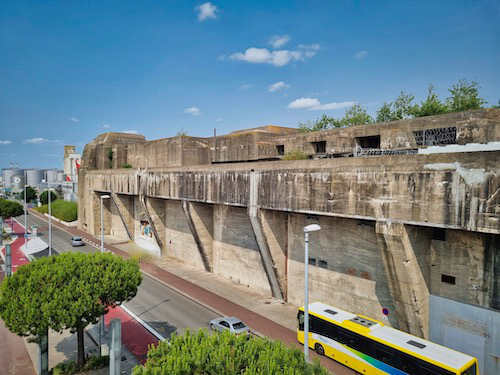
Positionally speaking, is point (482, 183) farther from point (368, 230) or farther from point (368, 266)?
point (368, 266)

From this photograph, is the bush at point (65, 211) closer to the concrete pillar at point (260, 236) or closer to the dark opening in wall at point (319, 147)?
the concrete pillar at point (260, 236)

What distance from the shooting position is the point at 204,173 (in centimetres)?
2617

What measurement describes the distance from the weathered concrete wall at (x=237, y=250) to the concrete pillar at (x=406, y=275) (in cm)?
1153

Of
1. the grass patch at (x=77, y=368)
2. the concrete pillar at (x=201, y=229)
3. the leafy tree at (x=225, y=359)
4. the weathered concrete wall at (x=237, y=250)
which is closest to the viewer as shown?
the leafy tree at (x=225, y=359)

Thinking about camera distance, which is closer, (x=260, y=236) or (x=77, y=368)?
(x=77, y=368)

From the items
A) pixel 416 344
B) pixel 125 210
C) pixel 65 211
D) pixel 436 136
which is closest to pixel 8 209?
pixel 65 211

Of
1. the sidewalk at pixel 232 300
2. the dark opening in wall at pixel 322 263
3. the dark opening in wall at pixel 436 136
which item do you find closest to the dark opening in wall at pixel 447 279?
the sidewalk at pixel 232 300

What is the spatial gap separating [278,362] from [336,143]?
19.6m

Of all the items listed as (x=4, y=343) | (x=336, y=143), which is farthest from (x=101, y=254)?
(x=336, y=143)

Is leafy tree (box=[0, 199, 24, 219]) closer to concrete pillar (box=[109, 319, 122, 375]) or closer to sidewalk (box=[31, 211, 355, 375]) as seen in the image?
sidewalk (box=[31, 211, 355, 375])

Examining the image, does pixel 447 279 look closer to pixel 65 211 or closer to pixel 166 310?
pixel 166 310

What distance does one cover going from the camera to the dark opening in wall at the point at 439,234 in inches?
619

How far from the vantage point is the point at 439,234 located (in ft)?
52.2

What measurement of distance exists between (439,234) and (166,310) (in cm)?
1781
